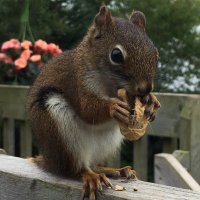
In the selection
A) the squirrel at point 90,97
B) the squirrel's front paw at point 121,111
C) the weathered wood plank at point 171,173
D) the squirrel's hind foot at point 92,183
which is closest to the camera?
the squirrel's hind foot at point 92,183

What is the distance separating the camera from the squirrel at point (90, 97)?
172 cm

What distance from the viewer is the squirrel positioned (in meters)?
1.72

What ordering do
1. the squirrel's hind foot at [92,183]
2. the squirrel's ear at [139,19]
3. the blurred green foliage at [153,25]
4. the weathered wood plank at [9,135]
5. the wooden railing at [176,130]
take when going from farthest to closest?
1. the weathered wood plank at [9,135]
2. the blurred green foliage at [153,25]
3. the wooden railing at [176,130]
4. the squirrel's ear at [139,19]
5. the squirrel's hind foot at [92,183]

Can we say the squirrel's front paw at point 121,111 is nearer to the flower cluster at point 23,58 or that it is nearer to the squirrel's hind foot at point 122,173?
the squirrel's hind foot at point 122,173

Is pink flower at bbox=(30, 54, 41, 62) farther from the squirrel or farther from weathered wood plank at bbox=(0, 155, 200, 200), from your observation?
weathered wood plank at bbox=(0, 155, 200, 200)

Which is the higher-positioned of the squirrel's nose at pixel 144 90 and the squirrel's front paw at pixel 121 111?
the squirrel's nose at pixel 144 90

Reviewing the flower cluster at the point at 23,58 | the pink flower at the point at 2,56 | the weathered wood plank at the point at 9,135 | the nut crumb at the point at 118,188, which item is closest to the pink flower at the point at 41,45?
the flower cluster at the point at 23,58

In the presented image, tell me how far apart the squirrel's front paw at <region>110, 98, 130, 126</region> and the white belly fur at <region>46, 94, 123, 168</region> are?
226mm

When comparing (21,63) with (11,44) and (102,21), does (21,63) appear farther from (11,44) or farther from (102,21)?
(102,21)

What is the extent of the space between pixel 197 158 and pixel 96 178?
1189 mm

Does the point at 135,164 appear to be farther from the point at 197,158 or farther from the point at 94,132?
the point at 94,132

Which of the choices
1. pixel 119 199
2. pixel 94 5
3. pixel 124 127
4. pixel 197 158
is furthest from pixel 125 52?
pixel 94 5

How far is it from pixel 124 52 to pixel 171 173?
0.85 meters

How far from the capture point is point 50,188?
150 centimetres
